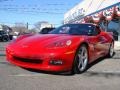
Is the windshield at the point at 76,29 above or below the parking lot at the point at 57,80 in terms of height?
above

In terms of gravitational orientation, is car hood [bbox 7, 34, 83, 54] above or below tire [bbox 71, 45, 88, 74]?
above

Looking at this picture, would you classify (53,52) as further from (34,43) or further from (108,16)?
(108,16)

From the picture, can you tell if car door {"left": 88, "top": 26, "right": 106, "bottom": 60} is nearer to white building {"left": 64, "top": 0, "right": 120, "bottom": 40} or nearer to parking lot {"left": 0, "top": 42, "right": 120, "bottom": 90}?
parking lot {"left": 0, "top": 42, "right": 120, "bottom": 90}

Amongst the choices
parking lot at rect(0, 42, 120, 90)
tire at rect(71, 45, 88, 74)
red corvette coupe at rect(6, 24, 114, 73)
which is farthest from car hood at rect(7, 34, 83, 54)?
parking lot at rect(0, 42, 120, 90)

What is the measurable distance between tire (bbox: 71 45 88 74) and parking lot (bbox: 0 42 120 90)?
14cm

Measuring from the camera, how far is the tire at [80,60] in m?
7.02

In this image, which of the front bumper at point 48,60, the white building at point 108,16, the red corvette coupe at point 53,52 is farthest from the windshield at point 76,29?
the white building at point 108,16

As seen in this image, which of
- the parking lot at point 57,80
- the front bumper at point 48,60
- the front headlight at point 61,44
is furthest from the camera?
the front headlight at point 61,44

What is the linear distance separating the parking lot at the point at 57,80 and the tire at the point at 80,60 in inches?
5.6

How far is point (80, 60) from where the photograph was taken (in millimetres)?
7270

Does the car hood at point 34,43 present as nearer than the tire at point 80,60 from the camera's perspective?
Yes

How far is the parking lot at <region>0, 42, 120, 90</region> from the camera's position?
575 centimetres

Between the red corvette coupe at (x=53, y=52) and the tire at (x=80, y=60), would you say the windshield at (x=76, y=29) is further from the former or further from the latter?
the tire at (x=80, y=60)

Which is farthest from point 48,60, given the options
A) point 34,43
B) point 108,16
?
point 108,16
